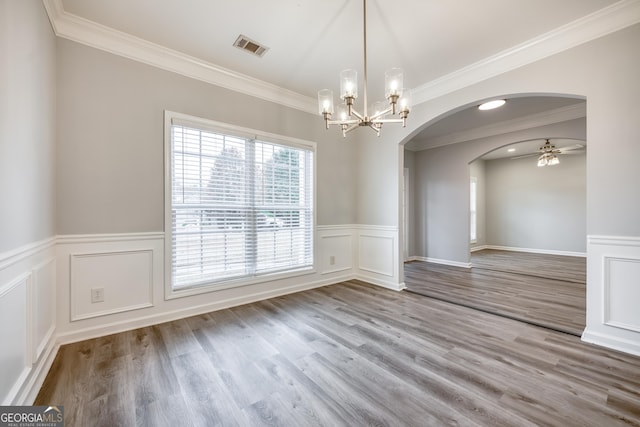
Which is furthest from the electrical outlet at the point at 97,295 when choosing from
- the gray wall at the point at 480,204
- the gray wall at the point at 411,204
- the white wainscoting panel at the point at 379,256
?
the gray wall at the point at 480,204

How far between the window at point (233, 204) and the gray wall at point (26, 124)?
90cm

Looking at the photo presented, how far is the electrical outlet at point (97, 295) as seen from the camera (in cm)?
241

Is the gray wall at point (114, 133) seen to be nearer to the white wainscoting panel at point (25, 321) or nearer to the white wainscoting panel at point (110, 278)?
the white wainscoting panel at point (110, 278)

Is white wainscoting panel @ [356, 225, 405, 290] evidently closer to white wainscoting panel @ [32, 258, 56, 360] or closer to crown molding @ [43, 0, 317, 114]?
crown molding @ [43, 0, 317, 114]

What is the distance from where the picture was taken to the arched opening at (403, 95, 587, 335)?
3.75m

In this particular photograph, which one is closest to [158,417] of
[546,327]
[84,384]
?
[84,384]

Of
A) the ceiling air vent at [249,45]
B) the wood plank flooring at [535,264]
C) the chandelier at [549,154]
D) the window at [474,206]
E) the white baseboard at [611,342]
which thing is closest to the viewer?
the white baseboard at [611,342]

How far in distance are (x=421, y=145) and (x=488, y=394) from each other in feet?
18.4

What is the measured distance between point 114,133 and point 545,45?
4.34 m

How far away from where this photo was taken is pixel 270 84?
3473mm

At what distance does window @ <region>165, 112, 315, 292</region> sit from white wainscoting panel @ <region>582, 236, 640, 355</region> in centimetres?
313

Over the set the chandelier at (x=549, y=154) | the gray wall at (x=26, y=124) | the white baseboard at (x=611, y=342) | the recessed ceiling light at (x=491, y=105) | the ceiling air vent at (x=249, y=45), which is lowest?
the white baseboard at (x=611, y=342)

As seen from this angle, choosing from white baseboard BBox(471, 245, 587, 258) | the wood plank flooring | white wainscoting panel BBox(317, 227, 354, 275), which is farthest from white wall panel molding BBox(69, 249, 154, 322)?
white baseboard BBox(471, 245, 587, 258)

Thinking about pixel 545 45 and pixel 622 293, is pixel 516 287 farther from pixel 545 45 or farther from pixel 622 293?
pixel 545 45
